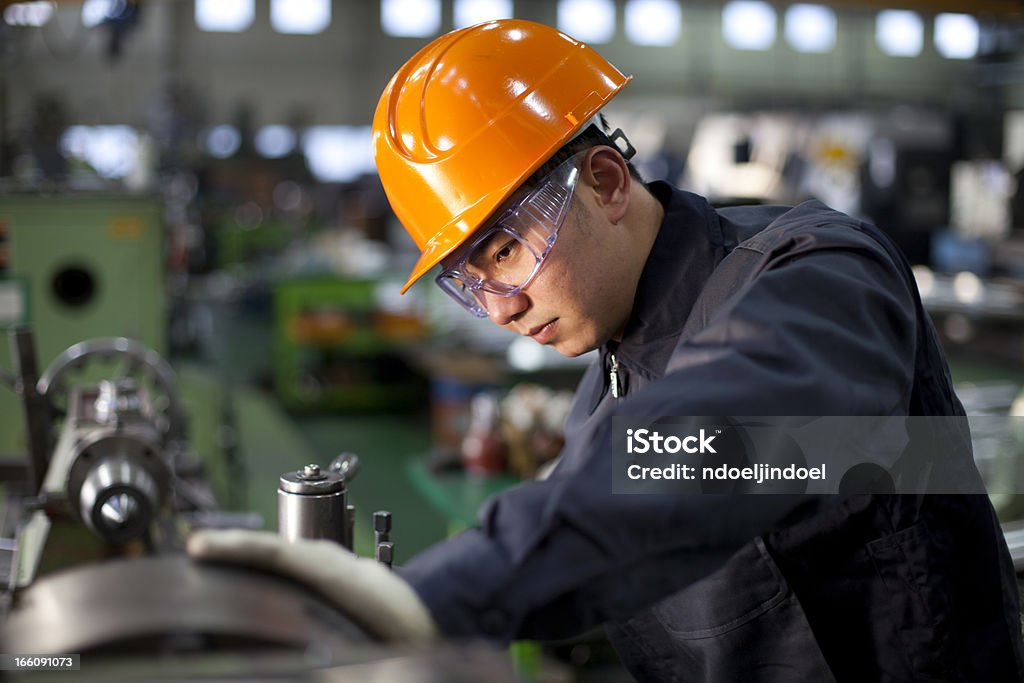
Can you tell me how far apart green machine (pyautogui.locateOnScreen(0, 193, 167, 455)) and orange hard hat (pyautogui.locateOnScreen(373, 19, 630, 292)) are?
2278 mm

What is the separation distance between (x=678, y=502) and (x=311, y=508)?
42 cm

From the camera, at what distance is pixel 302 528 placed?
0.97 meters

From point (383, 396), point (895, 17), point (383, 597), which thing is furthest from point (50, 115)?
point (895, 17)

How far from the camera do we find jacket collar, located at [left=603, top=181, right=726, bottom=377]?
1032 mm

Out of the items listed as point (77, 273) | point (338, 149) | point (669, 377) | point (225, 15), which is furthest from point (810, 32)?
point (669, 377)

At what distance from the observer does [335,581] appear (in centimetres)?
62

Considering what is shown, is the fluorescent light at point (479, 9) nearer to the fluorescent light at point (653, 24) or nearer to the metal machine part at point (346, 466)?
the fluorescent light at point (653, 24)

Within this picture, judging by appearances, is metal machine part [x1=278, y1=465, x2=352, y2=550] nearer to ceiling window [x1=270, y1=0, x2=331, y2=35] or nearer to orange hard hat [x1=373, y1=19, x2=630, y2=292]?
orange hard hat [x1=373, y1=19, x2=630, y2=292]

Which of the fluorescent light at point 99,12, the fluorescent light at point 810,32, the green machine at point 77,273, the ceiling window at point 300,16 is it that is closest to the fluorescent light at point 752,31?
the fluorescent light at point 810,32

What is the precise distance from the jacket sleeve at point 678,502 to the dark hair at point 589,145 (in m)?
0.30

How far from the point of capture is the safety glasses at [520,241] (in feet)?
3.26

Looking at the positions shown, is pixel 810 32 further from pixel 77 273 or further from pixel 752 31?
pixel 77 273

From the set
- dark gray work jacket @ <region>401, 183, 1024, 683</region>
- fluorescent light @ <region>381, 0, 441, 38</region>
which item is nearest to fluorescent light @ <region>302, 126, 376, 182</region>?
fluorescent light @ <region>381, 0, 441, 38</region>

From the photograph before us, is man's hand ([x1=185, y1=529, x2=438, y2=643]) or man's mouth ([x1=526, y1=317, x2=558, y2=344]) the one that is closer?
man's hand ([x1=185, y1=529, x2=438, y2=643])
